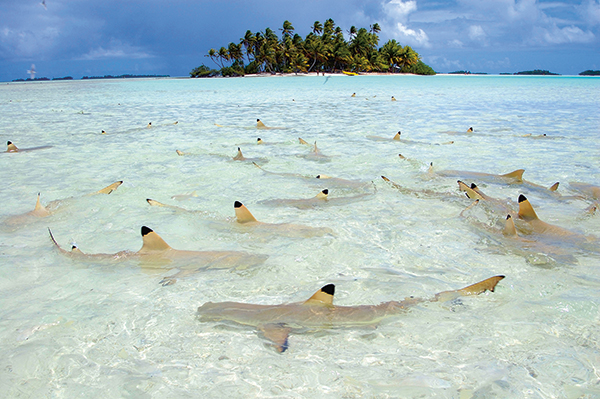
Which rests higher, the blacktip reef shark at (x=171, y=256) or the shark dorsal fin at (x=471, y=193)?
the shark dorsal fin at (x=471, y=193)

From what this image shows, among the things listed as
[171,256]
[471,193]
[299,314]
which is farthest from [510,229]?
[171,256]

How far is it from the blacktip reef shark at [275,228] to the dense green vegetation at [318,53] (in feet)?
338

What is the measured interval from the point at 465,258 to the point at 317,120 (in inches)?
490

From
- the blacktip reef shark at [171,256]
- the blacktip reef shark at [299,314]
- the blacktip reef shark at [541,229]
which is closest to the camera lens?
the blacktip reef shark at [299,314]

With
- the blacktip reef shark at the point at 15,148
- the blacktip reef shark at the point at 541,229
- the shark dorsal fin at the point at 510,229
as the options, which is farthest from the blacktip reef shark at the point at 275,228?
the blacktip reef shark at the point at 15,148

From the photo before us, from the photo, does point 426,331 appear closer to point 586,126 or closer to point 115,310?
point 115,310

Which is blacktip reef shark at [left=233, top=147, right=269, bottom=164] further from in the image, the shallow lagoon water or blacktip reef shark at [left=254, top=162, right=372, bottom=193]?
blacktip reef shark at [left=254, top=162, right=372, bottom=193]

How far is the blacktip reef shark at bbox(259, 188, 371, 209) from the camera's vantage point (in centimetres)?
538

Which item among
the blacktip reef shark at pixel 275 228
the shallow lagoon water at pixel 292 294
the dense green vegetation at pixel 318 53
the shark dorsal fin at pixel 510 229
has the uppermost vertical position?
the dense green vegetation at pixel 318 53

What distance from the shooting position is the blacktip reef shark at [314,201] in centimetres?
538

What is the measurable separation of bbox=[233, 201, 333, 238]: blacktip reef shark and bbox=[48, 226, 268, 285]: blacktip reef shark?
0.60 m

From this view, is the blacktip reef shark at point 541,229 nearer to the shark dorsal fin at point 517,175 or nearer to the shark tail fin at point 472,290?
the shark tail fin at point 472,290

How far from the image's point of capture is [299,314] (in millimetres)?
2758

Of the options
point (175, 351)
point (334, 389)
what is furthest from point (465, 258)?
point (175, 351)
